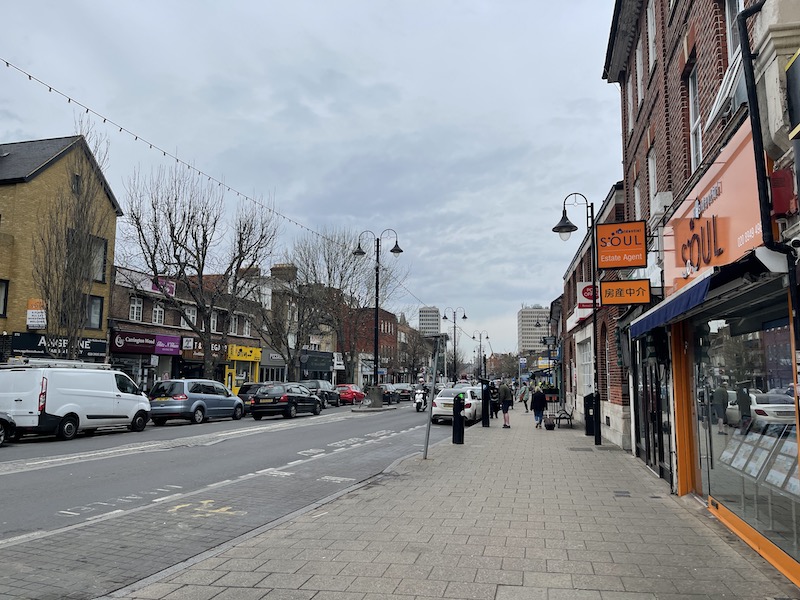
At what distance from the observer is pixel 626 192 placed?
654 inches

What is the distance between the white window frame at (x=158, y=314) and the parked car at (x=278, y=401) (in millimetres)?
11576

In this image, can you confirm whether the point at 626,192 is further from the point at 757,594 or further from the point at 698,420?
the point at 757,594

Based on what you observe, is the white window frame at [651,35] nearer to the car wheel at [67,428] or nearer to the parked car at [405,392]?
the car wheel at [67,428]

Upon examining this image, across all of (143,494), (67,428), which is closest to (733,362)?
(143,494)

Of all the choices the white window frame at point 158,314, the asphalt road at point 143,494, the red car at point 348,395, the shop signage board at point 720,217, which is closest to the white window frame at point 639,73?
the shop signage board at point 720,217

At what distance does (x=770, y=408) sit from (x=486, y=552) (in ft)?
9.43

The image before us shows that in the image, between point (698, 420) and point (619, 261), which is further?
point (619, 261)


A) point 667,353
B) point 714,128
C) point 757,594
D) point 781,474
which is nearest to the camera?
point 757,594

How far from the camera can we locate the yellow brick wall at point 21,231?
25.8 m

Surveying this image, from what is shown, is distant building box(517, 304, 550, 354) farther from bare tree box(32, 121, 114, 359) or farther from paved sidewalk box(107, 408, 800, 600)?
paved sidewalk box(107, 408, 800, 600)

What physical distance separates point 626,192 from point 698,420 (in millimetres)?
9697

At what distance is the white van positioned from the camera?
631 inches

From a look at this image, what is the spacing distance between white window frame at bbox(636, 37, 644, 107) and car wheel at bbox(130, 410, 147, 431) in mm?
16539

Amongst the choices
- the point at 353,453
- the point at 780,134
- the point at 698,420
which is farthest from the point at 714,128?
Answer: the point at 353,453
